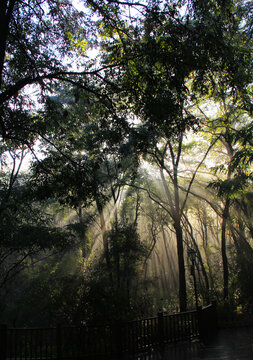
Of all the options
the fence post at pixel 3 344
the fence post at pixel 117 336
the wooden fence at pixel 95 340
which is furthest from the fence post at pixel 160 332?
the fence post at pixel 3 344

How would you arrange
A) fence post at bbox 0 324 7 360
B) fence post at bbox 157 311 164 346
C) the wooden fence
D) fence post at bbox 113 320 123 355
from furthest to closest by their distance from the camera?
1. fence post at bbox 157 311 164 346
2. fence post at bbox 113 320 123 355
3. the wooden fence
4. fence post at bbox 0 324 7 360

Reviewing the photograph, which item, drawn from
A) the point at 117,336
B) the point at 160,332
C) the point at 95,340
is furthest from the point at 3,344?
the point at 160,332

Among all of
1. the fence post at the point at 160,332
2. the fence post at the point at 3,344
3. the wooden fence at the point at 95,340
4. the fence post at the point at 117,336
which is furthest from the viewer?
the fence post at the point at 160,332

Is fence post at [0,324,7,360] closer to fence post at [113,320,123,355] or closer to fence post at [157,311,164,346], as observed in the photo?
fence post at [113,320,123,355]

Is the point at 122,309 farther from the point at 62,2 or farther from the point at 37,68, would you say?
the point at 62,2

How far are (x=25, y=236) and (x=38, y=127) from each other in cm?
469

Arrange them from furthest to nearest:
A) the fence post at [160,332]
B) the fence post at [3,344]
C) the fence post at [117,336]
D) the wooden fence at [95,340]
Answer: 1. the fence post at [160,332]
2. the fence post at [117,336]
3. the wooden fence at [95,340]
4. the fence post at [3,344]

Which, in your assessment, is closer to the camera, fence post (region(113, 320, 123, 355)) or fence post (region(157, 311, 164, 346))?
fence post (region(113, 320, 123, 355))

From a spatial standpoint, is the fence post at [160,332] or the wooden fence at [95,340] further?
the fence post at [160,332]

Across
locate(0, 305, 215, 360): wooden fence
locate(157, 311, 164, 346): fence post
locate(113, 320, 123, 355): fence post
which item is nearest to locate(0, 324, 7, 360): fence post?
locate(0, 305, 215, 360): wooden fence

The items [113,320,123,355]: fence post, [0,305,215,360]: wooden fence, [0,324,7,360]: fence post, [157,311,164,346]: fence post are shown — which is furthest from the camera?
[157,311,164,346]: fence post

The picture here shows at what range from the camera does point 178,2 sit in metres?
5.69

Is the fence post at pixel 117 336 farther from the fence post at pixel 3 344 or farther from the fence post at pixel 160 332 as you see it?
the fence post at pixel 3 344

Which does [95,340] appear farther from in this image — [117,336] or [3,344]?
[3,344]
